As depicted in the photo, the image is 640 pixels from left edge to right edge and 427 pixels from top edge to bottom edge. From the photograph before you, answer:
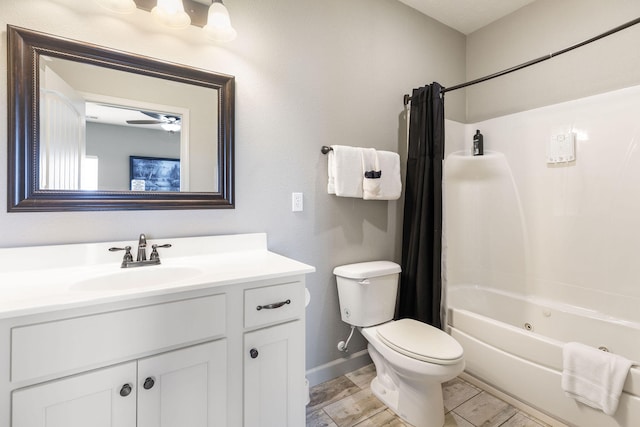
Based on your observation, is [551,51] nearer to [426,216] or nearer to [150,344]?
[426,216]

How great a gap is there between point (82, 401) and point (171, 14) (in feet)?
4.76

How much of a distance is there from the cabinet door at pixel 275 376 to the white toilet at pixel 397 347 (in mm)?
560

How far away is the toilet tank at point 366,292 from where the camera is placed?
1.74 m

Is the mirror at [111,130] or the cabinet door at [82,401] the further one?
the mirror at [111,130]

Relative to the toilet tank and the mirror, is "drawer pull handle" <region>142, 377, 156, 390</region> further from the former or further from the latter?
the toilet tank

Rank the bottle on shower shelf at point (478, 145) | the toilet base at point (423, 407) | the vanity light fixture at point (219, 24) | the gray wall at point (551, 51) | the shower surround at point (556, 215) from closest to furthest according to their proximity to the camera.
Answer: the vanity light fixture at point (219, 24) < the toilet base at point (423, 407) < the shower surround at point (556, 215) < the gray wall at point (551, 51) < the bottle on shower shelf at point (478, 145)

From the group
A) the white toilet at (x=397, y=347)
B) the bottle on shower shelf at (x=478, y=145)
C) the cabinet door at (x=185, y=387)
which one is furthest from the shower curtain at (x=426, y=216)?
the cabinet door at (x=185, y=387)

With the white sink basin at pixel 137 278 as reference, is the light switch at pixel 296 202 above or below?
above

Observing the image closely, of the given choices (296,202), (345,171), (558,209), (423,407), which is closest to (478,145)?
(558,209)

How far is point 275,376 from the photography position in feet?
3.74

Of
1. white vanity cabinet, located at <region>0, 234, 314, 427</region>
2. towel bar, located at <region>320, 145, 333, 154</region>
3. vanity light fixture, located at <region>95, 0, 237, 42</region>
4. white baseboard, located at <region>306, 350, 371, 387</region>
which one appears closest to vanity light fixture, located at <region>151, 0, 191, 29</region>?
vanity light fixture, located at <region>95, 0, 237, 42</region>

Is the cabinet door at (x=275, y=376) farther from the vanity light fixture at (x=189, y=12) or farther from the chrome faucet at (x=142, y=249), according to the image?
the vanity light fixture at (x=189, y=12)

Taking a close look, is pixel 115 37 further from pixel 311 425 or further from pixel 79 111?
pixel 311 425

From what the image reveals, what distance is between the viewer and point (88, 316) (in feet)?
2.71
